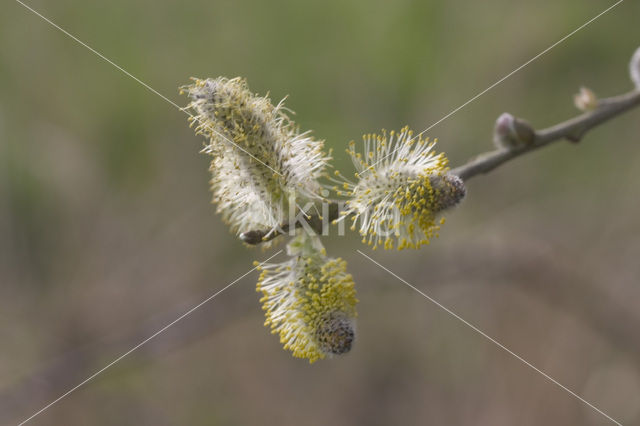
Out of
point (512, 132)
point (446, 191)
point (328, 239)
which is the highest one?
point (512, 132)

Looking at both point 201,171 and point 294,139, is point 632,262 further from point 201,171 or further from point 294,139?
point 201,171

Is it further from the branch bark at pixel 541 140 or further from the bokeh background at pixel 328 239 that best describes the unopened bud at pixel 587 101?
the bokeh background at pixel 328 239

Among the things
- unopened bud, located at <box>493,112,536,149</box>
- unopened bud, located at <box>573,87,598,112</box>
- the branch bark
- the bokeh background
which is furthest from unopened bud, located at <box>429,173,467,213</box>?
the bokeh background

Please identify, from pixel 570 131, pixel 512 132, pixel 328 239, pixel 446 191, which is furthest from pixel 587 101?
pixel 328 239

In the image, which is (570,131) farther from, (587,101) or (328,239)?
(328,239)

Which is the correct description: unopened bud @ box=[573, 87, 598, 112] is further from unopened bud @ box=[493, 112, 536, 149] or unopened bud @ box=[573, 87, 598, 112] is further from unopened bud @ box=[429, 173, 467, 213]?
unopened bud @ box=[429, 173, 467, 213]

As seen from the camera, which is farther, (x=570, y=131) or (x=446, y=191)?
(x=570, y=131)
